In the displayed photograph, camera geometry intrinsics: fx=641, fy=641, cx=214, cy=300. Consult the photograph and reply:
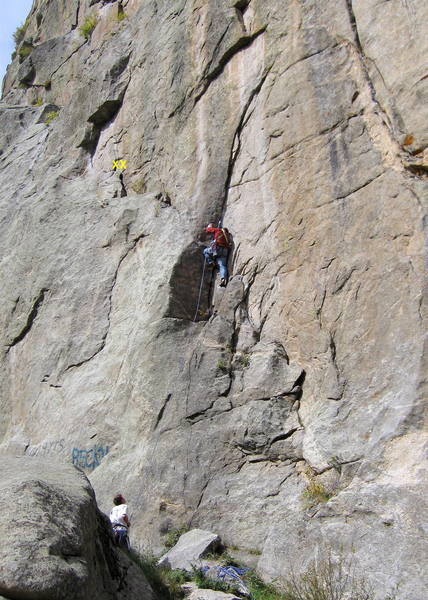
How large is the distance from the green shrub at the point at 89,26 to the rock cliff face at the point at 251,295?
453 cm

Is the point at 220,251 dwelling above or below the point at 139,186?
below

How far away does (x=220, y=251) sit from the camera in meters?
12.3

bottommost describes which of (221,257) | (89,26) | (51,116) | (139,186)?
(221,257)

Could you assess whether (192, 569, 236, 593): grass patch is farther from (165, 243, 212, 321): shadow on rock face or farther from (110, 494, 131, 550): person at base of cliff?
(165, 243, 212, 321): shadow on rock face

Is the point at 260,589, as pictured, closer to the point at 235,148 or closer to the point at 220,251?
the point at 220,251

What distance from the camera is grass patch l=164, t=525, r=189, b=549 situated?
9859 millimetres

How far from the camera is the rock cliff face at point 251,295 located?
29.1 ft

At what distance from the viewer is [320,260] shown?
10.6 metres

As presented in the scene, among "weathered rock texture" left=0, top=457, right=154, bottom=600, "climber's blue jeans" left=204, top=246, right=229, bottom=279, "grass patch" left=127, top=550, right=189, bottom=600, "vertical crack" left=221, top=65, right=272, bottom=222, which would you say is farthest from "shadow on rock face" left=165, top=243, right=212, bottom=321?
"weathered rock texture" left=0, top=457, right=154, bottom=600

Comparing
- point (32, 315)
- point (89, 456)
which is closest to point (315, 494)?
point (89, 456)

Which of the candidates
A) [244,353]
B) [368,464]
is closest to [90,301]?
[244,353]

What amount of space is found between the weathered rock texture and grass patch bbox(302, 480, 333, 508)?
3.08 m

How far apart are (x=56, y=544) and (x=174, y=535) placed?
5241mm

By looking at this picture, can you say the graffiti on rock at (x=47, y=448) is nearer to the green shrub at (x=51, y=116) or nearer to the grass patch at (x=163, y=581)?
the grass patch at (x=163, y=581)
